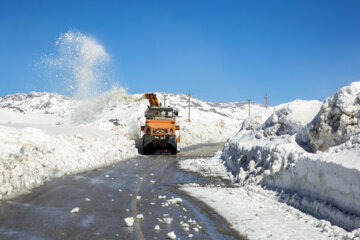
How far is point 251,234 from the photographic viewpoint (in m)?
5.95

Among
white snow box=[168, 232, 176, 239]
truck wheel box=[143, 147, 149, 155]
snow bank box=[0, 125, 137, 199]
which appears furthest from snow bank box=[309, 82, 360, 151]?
truck wheel box=[143, 147, 149, 155]

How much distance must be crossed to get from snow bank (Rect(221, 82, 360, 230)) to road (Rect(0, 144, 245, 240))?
86.7 inches

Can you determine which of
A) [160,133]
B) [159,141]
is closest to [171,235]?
[160,133]

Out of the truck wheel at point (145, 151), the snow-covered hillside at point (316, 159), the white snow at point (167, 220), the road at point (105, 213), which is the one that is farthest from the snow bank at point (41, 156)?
the snow-covered hillside at point (316, 159)

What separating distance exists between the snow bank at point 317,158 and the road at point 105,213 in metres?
2.20

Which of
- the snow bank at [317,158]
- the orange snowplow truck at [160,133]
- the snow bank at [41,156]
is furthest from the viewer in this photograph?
the orange snowplow truck at [160,133]

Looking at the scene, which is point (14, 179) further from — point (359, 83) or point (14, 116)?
point (14, 116)

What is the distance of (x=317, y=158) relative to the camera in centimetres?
735

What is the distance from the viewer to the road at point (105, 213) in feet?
18.6

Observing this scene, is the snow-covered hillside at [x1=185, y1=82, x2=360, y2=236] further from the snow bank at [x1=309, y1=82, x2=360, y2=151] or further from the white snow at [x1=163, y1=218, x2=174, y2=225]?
the white snow at [x1=163, y1=218, x2=174, y2=225]

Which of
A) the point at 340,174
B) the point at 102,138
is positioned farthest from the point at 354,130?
the point at 102,138

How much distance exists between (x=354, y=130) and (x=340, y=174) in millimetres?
3147

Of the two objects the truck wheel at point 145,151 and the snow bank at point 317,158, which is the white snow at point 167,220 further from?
the truck wheel at point 145,151

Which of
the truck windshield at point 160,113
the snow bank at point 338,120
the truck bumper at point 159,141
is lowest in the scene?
the truck bumper at point 159,141
